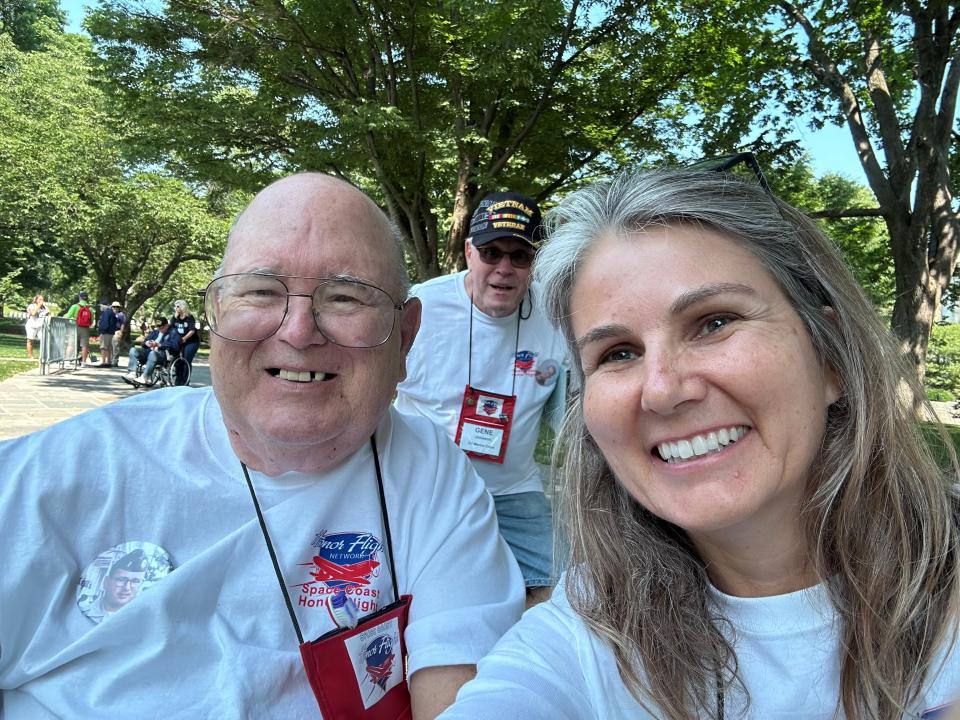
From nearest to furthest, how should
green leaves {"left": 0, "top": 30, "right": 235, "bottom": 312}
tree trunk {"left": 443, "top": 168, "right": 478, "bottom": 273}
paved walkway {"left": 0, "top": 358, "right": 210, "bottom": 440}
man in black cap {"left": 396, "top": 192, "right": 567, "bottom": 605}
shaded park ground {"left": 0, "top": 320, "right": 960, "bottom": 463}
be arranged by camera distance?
man in black cap {"left": 396, "top": 192, "right": 567, "bottom": 605} < shaded park ground {"left": 0, "top": 320, "right": 960, "bottom": 463} < paved walkway {"left": 0, "top": 358, "right": 210, "bottom": 440} < tree trunk {"left": 443, "top": 168, "right": 478, "bottom": 273} < green leaves {"left": 0, "top": 30, "right": 235, "bottom": 312}

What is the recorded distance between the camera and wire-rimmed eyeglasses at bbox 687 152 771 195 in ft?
4.94

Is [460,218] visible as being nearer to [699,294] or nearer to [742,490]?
[699,294]

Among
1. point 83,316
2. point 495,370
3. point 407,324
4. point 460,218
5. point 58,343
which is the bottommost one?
point 58,343

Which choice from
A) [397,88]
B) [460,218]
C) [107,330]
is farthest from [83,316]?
[460,218]

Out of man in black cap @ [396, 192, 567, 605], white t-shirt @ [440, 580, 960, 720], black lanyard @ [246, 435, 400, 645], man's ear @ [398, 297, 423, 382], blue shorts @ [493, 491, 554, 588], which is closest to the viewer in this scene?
white t-shirt @ [440, 580, 960, 720]

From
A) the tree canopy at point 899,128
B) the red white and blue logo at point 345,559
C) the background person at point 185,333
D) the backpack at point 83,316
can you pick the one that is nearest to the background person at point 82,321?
the backpack at point 83,316

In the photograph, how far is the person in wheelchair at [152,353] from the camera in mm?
13680

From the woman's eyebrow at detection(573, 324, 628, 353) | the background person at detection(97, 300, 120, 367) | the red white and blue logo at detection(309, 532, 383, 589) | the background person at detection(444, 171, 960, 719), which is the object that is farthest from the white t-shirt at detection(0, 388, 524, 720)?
the background person at detection(97, 300, 120, 367)

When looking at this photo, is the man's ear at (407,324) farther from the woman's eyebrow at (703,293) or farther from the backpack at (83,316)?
the backpack at (83,316)

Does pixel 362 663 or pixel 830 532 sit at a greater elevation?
pixel 830 532

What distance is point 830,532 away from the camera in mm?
1409

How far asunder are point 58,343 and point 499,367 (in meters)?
15.1

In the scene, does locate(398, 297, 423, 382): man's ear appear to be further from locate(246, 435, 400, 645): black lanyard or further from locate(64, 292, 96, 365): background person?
locate(64, 292, 96, 365): background person

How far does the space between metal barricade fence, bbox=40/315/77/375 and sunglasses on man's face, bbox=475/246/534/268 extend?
44.7ft
